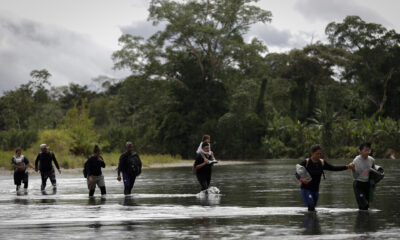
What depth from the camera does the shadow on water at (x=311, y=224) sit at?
34.7ft

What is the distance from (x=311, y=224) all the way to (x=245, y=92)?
199 feet

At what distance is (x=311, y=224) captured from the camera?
11664 mm

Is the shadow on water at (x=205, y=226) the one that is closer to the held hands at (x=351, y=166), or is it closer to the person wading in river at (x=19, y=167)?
the held hands at (x=351, y=166)

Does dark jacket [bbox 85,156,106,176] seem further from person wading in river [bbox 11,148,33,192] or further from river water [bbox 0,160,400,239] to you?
person wading in river [bbox 11,148,33,192]

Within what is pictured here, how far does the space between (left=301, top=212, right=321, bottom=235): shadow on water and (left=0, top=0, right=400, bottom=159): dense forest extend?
48939 millimetres

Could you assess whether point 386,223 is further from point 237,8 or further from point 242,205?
point 237,8

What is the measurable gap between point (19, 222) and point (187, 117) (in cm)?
5829

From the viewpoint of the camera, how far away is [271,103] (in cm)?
7844

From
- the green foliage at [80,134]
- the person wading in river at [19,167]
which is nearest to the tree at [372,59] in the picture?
the green foliage at [80,134]

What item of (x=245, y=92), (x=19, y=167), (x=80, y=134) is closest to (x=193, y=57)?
(x=245, y=92)

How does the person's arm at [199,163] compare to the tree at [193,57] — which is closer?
the person's arm at [199,163]

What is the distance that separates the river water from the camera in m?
10.6

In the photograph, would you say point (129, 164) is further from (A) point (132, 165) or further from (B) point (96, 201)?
(B) point (96, 201)

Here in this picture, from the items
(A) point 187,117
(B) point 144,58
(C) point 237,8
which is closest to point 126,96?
(B) point 144,58
